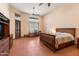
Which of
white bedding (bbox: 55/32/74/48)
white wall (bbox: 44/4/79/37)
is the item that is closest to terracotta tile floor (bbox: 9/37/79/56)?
white bedding (bbox: 55/32/74/48)

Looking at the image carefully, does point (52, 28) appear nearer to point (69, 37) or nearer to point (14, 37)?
point (69, 37)

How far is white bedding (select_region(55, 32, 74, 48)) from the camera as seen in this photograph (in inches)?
147

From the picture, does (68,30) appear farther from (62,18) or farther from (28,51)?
(28,51)

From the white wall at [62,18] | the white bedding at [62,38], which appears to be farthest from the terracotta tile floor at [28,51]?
the white wall at [62,18]

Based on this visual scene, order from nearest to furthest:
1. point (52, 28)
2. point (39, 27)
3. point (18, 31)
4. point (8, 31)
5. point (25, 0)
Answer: point (25, 0), point (8, 31), point (18, 31), point (39, 27), point (52, 28)

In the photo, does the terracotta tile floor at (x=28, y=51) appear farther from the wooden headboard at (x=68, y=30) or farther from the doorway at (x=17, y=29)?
the wooden headboard at (x=68, y=30)

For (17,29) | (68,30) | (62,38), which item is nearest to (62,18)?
(68,30)

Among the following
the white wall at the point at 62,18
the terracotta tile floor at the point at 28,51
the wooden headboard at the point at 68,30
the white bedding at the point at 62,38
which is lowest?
the terracotta tile floor at the point at 28,51

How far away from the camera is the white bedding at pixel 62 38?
12.2 ft

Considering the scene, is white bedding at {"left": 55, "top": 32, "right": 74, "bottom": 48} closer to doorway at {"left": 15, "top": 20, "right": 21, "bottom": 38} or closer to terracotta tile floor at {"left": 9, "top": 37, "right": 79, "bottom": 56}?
terracotta tile floor at {"left": 9, "top": 37, "right": 79, "bottom": 56}

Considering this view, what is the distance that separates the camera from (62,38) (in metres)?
4.02

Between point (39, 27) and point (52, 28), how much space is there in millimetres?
533

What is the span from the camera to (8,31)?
8.91ft

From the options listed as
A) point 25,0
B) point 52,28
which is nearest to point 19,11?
point 25,0
